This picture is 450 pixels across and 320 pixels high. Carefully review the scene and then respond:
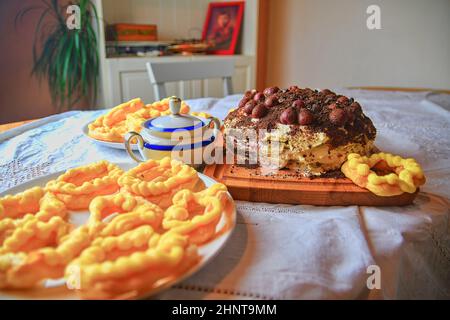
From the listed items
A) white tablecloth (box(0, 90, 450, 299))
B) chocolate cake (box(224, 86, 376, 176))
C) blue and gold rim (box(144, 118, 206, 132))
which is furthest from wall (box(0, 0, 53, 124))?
chocolate cake (box(224, 86, 376, 176))

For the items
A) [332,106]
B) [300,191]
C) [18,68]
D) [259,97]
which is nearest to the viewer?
[300,191]

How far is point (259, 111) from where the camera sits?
918 mm

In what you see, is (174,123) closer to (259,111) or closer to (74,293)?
(259,111)

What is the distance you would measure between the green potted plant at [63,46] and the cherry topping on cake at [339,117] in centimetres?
219

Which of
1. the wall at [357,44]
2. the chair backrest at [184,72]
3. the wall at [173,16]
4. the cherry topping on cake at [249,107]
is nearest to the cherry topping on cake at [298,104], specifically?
the cherry topping on cake at [249,107]

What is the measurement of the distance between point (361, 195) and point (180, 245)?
1.42 feet

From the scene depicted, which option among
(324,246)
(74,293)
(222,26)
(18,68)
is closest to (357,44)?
(222,26)

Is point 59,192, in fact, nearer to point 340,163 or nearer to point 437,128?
point 340,163

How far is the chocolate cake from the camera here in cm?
85

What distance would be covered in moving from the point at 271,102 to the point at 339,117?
18 cm

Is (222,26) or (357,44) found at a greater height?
(222,26)

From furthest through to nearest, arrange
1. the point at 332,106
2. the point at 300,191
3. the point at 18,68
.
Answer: the point at 18,68 < the point at 332,106 < the point at 300,191

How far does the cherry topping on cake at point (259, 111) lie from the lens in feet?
3.01

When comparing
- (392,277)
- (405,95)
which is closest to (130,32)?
(405,95)
